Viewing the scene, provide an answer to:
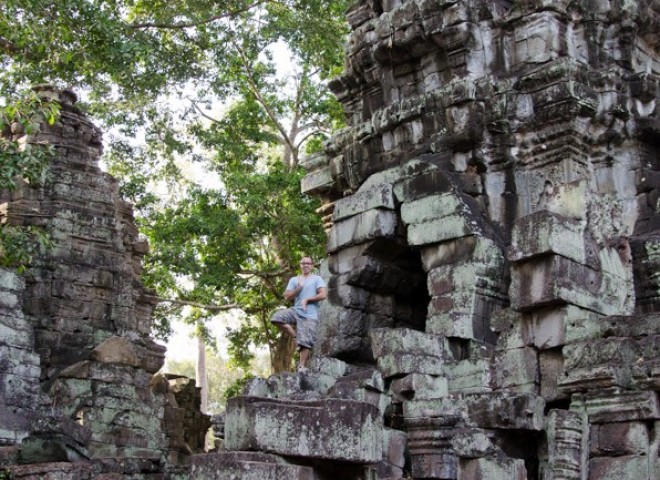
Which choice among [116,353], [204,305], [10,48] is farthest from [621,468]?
[204,305]

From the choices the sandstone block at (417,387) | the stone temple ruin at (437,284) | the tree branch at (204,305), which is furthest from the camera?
the tree branch at (204,305)

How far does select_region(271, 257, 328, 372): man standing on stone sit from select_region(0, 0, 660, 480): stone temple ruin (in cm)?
47

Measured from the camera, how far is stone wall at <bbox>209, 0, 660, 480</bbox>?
7988 millimetres

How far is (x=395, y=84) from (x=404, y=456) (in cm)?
575

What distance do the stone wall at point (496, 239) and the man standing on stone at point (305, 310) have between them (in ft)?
0.78

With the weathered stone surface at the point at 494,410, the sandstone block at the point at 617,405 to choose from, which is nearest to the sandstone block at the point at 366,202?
the weathered stone surface at the point at 494,410

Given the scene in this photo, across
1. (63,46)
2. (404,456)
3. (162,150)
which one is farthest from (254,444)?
(162,150)

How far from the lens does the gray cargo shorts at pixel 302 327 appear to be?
11078 mm

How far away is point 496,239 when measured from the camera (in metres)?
11.3

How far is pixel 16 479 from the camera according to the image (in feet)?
29.4

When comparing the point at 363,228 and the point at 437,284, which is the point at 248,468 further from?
the point at 363,228

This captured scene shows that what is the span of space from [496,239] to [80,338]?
5.50m

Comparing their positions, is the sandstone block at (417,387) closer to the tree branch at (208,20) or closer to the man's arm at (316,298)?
the man's arm at (316,298)

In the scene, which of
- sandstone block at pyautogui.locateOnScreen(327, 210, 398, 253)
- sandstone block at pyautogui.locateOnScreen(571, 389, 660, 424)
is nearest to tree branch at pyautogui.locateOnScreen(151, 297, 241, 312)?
sandstone block at pyautogui.locateOnScreen(327, 210, 398, 253)
